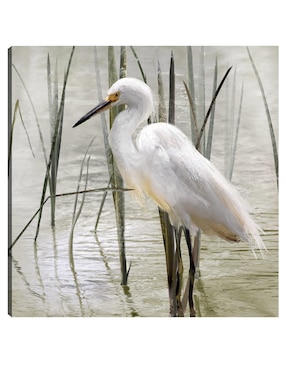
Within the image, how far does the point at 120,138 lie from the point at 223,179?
19.3 inches

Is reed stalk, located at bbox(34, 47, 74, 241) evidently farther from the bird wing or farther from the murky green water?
the bird wing

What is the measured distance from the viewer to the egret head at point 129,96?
126 inches

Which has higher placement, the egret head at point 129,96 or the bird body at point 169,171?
the egret head at point 129,96

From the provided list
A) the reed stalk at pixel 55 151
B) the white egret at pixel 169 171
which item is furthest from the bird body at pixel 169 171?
the reed stalk at pixel 55 151

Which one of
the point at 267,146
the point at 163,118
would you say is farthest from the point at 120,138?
the point at 267,146

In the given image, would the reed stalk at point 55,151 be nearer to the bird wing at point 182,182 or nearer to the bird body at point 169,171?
the bird body at point 169,171

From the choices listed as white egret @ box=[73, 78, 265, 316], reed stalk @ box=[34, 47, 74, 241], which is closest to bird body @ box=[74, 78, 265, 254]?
white egret @ box=[73, 78, 265, 316]

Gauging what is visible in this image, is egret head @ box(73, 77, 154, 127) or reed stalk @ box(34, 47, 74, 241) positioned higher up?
egret head @ box(73, 77, 154, 127)

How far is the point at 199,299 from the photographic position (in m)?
3.26

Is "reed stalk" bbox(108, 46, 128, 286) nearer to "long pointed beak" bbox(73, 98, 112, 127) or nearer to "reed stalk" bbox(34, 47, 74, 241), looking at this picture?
"long pointed beak" bbox(73, 98, 112, 127)

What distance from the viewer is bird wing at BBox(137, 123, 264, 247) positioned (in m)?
3.18

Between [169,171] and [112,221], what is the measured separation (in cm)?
34

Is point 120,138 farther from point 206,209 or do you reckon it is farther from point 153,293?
point 153,293

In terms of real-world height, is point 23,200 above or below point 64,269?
above
